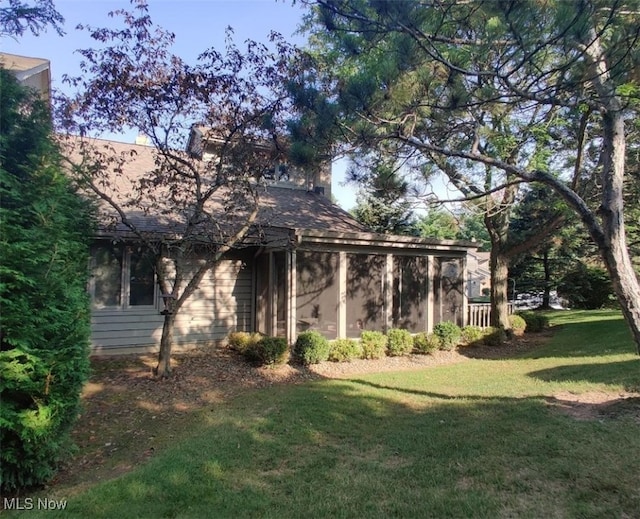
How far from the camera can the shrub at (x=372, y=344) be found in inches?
385

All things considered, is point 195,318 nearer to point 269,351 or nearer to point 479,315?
point 269,351

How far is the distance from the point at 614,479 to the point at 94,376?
765cm

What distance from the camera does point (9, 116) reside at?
13.4 ft

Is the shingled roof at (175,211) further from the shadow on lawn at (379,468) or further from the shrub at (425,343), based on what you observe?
the shadow on lawn at (379,468)

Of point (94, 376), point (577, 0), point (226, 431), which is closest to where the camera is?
point (577, 0)

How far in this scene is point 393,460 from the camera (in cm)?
433

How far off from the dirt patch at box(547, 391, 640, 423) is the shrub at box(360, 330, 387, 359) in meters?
4.13

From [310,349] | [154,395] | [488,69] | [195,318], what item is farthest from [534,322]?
[154,395]

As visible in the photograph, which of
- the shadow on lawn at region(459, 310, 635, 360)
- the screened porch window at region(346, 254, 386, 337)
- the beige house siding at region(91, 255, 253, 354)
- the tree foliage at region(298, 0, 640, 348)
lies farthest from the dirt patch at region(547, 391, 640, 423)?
the beige house siding at region(91, 255, 253, 354)

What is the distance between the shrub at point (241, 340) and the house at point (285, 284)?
504 millimetres

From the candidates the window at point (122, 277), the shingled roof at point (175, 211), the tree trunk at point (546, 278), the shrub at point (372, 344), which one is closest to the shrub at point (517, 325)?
the shingled roof at point (175, 211)

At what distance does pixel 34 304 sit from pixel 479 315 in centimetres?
1267

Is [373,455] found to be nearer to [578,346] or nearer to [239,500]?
[239,500]

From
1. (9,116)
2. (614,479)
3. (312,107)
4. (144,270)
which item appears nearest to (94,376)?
(144,270)
